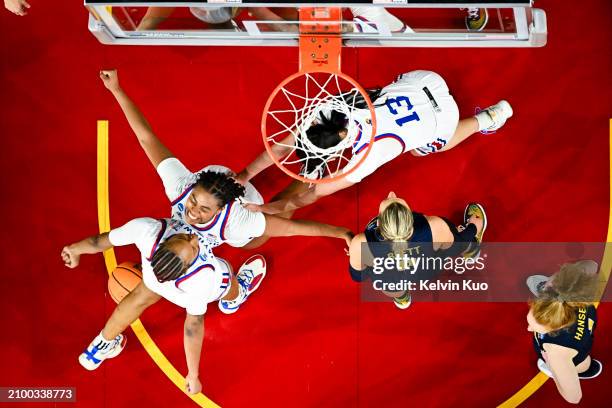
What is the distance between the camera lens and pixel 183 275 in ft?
15.7

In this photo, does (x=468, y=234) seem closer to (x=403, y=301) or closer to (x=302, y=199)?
(x=403, y=301)

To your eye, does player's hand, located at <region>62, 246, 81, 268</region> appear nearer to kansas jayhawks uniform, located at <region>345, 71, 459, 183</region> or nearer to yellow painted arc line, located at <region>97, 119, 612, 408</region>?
yellow painted arc line, located at <region>97, 119, 612, 408</region>

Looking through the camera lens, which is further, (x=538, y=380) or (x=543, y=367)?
(x=538, y=380)

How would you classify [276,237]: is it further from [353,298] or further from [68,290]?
[68,290]

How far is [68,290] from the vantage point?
19.3 feet

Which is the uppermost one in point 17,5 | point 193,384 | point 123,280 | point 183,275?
point 17,5

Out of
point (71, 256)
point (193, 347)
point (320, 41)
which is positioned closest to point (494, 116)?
point (320, 41)

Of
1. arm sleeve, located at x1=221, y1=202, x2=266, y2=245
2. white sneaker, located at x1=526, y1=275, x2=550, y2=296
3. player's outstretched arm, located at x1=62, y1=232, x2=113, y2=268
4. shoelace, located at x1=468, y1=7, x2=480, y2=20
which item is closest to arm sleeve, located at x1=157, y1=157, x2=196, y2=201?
Result: arm sleeve, located at x1=221, y1=202, x2=266, y2=245

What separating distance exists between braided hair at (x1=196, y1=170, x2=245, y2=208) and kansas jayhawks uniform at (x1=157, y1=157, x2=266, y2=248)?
0.42 ft

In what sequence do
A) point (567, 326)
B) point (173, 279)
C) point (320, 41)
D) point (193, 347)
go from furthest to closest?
point (193, 347) < point (567, 326) < point (173, 279) < point (320, 41)

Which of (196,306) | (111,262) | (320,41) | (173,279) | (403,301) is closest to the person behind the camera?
(320,41)

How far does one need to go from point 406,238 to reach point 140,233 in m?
1.87

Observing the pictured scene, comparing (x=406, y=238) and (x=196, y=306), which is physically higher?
(x=406, y=238)

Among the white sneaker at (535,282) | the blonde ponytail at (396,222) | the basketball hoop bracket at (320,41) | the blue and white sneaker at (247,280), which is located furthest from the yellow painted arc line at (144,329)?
the basketball hoop bracket at (320,41)
